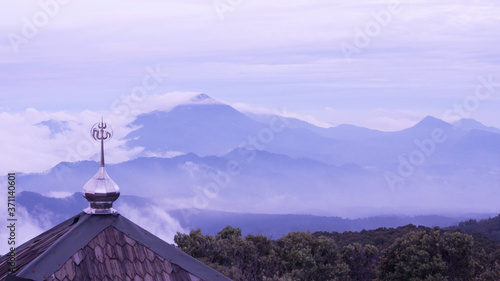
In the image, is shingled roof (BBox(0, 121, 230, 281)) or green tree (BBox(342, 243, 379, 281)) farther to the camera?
green tree (BBox(342, 243, 379, 281))

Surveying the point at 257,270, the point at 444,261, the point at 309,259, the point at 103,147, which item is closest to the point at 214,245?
the point at 257,270

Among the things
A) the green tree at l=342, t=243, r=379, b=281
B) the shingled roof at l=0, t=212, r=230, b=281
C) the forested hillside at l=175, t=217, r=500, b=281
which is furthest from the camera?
the green tree at l=342, t=243, r=379, b=281

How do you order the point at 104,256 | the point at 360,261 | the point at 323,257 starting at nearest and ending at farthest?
the point at 104,256 < the point at 323,257 < the point at 360,261

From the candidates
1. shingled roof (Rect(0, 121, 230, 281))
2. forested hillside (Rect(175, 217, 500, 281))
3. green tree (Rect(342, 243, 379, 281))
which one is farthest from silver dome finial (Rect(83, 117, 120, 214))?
green tree (Rect(342, 243, 379, 281))

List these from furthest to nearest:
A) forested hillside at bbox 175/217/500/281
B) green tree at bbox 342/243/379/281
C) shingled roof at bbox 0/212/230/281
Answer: green tree at bbox 342/243/379/281 → forested hillside at bbox 175/217/500/281 → shingled roof at bbox 0/212/230/281

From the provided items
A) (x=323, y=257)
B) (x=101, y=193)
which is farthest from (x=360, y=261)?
(x=101, y=193)

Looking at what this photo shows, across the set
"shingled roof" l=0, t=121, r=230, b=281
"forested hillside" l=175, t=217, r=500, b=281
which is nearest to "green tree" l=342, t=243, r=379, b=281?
"forested hillside" l=175, t=217, r=500, b=281

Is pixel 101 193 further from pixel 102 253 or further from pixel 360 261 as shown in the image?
pixel 360 261

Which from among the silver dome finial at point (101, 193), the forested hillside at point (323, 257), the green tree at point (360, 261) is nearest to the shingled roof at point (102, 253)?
the silver dome finial at point (101, 193)

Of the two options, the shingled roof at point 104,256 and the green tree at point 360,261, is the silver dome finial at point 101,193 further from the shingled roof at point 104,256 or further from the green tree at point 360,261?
the green tree at point 360,261

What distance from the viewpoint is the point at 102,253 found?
9.28 metres

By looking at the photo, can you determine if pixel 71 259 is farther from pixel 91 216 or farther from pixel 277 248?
pixel 277 248

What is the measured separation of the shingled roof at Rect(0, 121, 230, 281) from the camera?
9016 millimetres

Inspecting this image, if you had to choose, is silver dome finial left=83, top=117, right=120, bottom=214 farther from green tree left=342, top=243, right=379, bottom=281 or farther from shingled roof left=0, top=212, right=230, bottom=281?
green tree left=342, top=243, right=379, bottom=281
